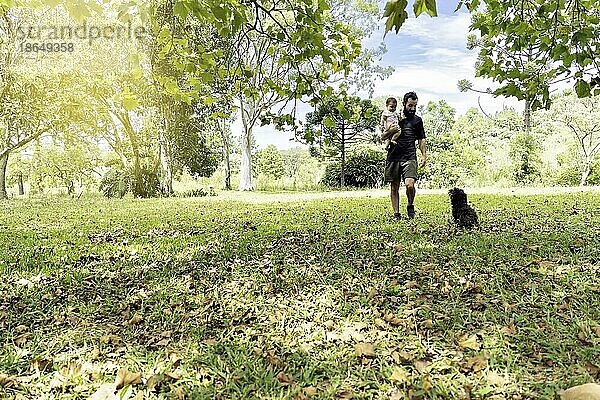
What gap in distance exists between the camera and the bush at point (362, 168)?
989 inches

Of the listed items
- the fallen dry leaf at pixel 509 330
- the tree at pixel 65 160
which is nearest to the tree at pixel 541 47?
the fallen dry leaf at pixel 509 330

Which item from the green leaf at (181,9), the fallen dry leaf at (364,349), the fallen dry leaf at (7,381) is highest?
the green leaf at (181,9)

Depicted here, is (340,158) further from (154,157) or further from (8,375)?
(8,375)

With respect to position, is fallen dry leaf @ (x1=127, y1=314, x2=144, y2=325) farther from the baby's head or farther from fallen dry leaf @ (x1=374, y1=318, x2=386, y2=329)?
the baby's head

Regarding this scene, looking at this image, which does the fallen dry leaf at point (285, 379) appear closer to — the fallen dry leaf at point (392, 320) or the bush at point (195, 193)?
the fallen dry leaf at point (392, 320)

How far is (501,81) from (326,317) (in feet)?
12.7

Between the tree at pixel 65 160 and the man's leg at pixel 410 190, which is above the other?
the tree at pixel 65 160

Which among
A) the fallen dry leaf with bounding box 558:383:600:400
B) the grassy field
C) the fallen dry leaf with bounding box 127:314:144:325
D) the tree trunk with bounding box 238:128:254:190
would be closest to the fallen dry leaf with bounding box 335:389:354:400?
the grassy field

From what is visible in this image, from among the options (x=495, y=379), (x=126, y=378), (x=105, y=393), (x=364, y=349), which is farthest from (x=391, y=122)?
(x=105, y=393)

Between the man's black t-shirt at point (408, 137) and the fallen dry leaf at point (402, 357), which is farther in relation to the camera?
the man's black t-shirt at point (408, 137)

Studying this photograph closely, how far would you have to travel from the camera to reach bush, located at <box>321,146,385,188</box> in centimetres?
2512

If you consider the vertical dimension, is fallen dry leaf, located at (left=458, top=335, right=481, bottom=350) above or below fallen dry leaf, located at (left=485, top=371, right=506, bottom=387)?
above

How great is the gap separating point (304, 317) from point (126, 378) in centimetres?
125

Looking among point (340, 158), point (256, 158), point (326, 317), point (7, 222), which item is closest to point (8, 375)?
point (326, 317)
